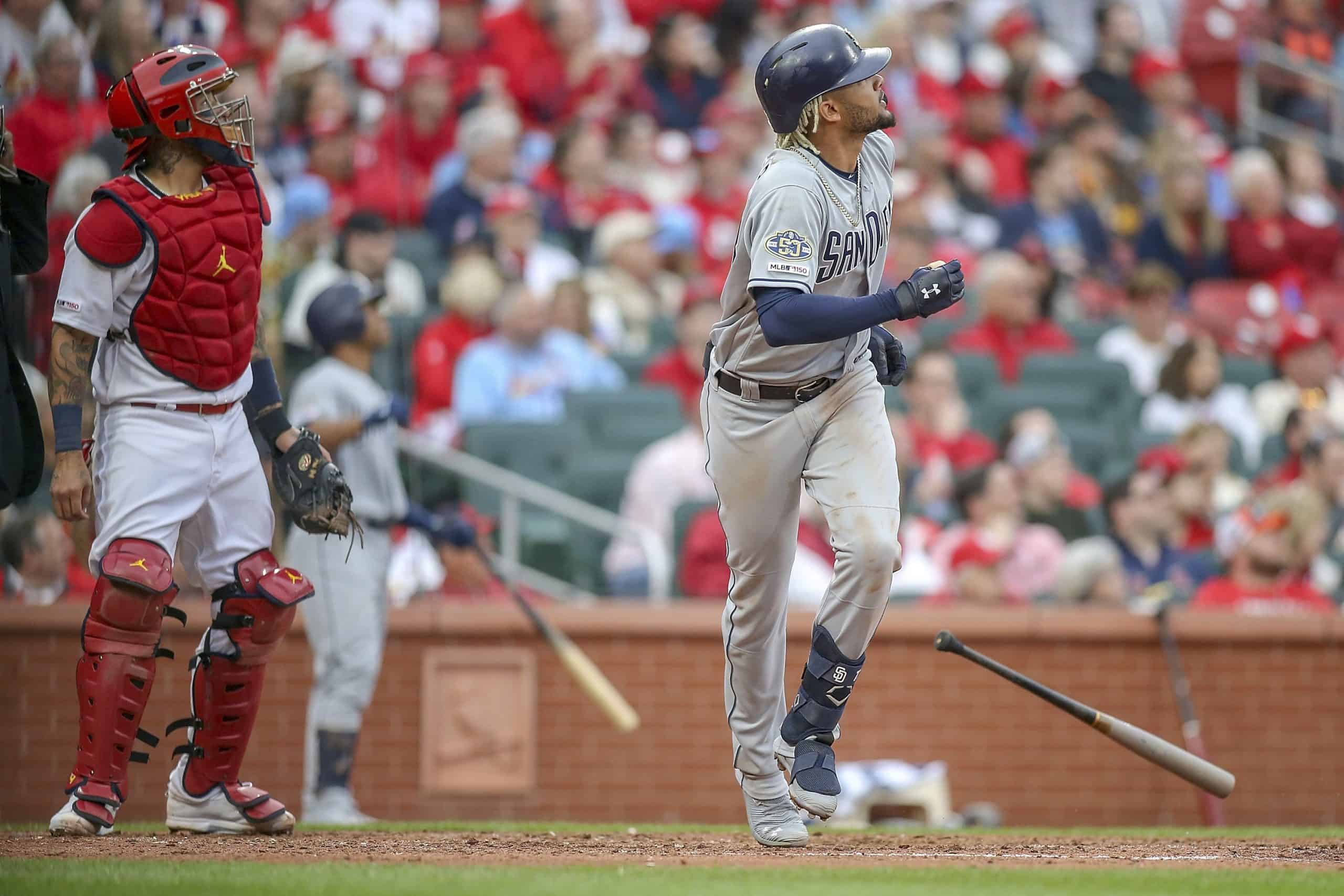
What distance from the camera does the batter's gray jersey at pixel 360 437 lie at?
706 cm

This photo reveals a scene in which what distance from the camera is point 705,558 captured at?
837cm

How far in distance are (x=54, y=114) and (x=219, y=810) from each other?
2.99 m

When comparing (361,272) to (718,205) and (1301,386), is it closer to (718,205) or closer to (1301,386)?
(718,205)

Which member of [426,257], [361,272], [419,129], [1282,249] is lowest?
[361,272]

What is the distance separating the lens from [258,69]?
9.94 metres

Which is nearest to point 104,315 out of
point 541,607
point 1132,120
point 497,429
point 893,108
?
point 541,607

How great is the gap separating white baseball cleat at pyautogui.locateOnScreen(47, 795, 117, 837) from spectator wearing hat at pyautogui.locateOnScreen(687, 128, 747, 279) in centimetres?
683

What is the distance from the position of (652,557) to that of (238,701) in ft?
10.5

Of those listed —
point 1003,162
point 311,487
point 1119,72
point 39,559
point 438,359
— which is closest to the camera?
point 311,487

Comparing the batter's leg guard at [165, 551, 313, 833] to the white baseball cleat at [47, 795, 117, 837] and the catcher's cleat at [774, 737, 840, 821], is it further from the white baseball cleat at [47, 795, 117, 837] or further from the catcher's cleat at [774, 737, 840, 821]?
the catcher's cleat at [774, 737, 840, 821]

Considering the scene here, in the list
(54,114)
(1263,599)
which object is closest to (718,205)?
(1263,599)

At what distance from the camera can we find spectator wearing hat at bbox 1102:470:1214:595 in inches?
358

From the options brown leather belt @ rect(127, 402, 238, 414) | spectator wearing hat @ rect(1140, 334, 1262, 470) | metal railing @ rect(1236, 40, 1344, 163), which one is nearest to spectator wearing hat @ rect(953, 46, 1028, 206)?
metal railing @ rect(1236, 40, 1344, 163)

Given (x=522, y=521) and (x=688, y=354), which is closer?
(x=522, y=521)
